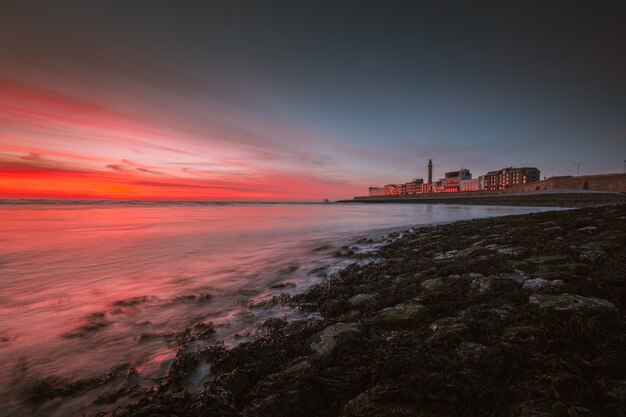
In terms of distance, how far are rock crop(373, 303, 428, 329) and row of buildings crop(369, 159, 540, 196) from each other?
97.9m

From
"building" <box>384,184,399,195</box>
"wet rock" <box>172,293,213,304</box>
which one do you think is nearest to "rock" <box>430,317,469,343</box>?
"wet rock" <box>172,293,213,304</box>

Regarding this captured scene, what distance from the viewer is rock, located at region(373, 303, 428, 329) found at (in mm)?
3197

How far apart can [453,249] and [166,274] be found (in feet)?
24.7

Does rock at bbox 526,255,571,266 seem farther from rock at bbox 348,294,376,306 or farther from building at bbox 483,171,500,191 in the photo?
building at bbox 483,171,500,191

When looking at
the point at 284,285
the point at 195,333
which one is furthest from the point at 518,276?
the point at 195,333

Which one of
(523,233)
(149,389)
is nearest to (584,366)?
(149,389)

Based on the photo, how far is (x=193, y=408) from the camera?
2.20m

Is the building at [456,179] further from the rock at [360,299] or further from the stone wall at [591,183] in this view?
the rock at [360,299]

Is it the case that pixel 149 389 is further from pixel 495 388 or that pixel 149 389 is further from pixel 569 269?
pixel 569 269

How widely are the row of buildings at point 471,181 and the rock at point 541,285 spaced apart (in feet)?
318

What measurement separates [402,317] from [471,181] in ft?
475

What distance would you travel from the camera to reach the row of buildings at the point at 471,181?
365ft

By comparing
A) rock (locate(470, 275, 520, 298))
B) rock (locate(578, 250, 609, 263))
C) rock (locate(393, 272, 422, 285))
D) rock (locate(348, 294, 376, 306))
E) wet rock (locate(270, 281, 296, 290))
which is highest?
rock (locate(578, 250, 609, 263))

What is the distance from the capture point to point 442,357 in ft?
7.52
